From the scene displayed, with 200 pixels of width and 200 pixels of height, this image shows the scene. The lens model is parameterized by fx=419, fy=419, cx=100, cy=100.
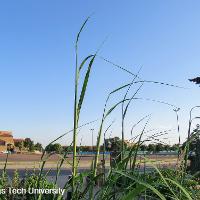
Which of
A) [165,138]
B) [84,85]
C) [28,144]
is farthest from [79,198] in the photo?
[28,144]

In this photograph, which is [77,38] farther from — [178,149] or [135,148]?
[178,149]

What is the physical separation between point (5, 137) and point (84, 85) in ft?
408

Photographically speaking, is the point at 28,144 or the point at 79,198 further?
the point at 28,144

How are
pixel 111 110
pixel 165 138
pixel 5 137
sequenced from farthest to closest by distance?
pixel 5 137 → pixel 165 138 → pixel 111 110

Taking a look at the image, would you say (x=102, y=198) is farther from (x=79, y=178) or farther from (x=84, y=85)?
(x=84, y=85)

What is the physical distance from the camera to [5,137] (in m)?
122

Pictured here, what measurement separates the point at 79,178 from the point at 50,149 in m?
0.30

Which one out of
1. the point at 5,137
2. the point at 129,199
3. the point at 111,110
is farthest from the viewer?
the point at 5,137

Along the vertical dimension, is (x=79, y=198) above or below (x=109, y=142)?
below

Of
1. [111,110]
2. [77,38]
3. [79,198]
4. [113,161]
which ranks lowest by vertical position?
[79,198]

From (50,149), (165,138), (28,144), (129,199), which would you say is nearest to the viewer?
(129,199)


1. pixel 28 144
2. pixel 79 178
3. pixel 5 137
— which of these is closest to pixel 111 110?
pixel 79 178

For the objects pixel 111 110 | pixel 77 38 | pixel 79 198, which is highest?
pixel 77 38

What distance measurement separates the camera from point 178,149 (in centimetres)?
224
